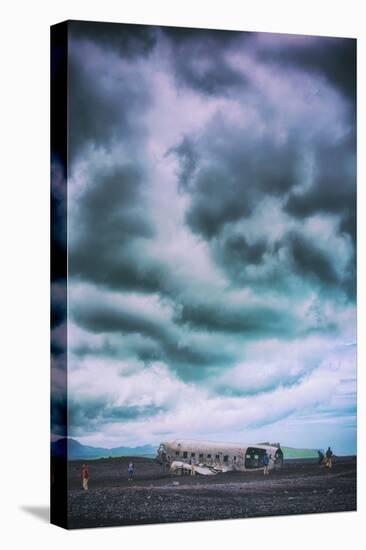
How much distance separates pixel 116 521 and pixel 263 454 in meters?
1.78

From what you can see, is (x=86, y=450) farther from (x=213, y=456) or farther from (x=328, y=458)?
(x=328, y=458)

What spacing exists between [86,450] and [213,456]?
1.41 m

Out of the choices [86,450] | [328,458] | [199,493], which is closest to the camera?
[86,450]

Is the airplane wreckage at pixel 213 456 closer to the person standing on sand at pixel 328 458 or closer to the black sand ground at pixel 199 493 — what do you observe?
the black sand ground at pixel 199 493

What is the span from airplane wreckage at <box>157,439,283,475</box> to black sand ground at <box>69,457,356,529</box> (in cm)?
8

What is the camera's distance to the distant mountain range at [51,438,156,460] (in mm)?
17328

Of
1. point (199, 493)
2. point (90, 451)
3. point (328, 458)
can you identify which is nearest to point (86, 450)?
point (90, 451)

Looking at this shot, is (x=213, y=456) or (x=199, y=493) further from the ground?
(x=213, y=456)

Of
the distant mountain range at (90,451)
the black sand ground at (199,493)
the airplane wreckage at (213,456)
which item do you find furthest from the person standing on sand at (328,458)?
the distant mountain range at (90,451)

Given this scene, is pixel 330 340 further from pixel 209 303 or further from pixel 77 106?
pixel 77 106

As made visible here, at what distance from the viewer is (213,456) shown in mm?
17938

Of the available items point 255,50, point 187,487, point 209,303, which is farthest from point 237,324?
point 255,50

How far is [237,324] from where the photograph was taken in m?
18.0

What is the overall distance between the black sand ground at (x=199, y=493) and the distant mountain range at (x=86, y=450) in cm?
7
